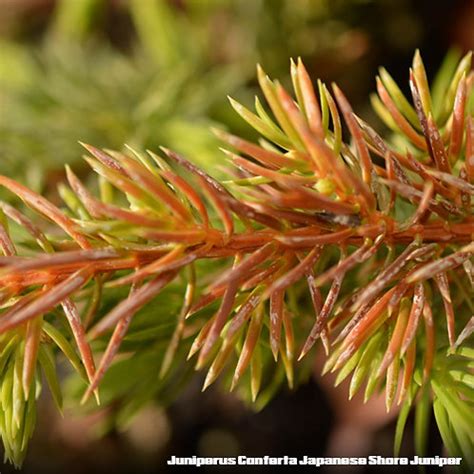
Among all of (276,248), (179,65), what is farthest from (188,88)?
(276,248)

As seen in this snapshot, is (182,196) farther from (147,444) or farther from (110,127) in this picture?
(147,444)

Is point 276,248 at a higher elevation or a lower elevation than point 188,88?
lower

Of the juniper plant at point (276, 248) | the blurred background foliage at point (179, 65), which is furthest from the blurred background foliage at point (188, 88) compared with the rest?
the juniper plant at point (276, 248)

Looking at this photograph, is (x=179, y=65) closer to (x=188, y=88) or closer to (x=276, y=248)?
(x=188, y=88)

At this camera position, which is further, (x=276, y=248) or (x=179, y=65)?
(x=179, y=65)

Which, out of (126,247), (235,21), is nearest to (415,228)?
(126,247)

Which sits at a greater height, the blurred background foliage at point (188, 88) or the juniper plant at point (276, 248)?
the blurred background foliage at point (188, 88)

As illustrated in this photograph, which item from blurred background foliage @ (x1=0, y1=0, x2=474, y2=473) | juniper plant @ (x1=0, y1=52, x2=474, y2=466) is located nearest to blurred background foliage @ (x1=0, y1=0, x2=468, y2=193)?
blurred background foliage @ (x1=0, y1=0, x2=474, y2=473)

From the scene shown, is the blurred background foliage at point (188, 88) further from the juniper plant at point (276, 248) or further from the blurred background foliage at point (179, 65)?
the juniper plant at point (276, 248)
